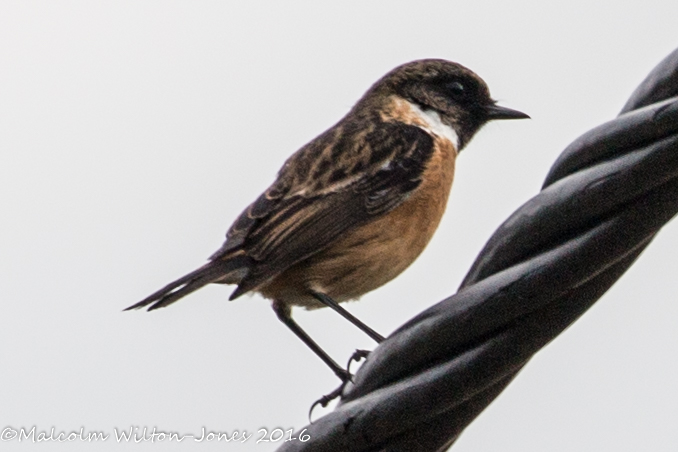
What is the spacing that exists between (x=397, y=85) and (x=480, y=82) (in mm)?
557

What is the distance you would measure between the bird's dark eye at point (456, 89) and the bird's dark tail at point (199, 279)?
2337mm

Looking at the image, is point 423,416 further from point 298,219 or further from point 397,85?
point 397,85

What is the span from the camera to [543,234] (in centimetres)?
289

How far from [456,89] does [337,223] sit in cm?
191

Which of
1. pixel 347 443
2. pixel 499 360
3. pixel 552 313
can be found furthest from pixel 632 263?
pixel 347 443

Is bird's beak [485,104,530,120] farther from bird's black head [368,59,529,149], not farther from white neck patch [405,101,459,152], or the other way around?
white neck patch [405,101,459,152]

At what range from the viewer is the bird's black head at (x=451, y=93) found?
7.38 meters

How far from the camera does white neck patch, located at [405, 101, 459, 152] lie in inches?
280

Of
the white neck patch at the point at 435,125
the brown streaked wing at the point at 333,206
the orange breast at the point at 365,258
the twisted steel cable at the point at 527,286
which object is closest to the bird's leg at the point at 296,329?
the orange breast at the point at 365,258

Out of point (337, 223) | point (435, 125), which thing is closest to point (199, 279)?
point (337, 223)

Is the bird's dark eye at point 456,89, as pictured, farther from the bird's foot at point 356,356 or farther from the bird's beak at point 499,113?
the bird's foot at point 356,356

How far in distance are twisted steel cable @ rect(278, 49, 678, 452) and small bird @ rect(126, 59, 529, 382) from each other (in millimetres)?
2232

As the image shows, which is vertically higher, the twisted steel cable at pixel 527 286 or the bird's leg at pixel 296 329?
the twisted steel cable at pixel 527 286

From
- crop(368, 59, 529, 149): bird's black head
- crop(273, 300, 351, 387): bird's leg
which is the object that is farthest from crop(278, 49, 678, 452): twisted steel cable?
crop(368, 59, 529, 149): bird's black head
